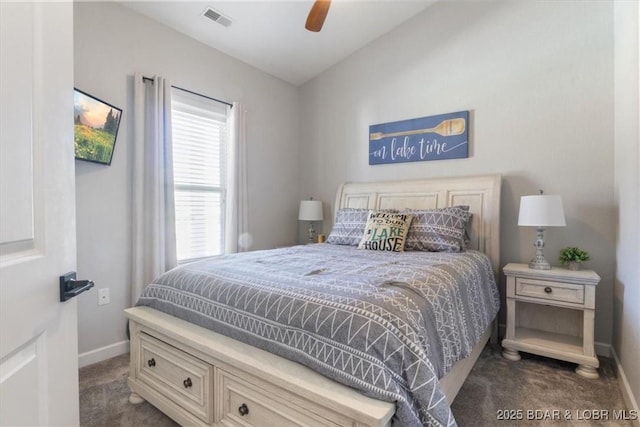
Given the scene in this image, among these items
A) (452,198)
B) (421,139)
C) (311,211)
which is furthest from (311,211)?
(452,198)

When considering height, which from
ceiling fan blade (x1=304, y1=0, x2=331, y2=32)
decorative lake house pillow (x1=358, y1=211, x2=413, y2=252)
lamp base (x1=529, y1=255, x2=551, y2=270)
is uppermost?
ceiling fan blade (x1=304, y1=0, x2=331, y2=32)

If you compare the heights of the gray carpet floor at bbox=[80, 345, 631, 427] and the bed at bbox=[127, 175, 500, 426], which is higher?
the bed at bbox=[127, 175, 500, 426]

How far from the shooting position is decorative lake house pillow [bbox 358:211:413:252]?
267 cm

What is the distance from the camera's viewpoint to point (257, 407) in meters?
1.32

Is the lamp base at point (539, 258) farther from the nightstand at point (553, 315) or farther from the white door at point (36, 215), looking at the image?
the white door at point (36, 215)

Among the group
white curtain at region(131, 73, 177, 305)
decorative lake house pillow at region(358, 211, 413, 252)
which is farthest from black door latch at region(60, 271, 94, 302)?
decorative lake house pillow at region(358, 211, 413, 252)

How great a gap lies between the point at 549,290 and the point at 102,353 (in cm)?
340

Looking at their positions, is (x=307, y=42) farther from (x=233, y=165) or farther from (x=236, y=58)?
(x=233, y=165)

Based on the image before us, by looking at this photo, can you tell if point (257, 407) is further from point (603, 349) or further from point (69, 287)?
point (603, 349)

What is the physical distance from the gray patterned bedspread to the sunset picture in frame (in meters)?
1.15

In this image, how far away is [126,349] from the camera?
2.64 metres

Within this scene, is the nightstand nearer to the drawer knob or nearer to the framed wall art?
the framed wall art

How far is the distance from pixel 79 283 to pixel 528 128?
3.27 metres

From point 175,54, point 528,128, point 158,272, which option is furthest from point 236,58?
point 528,128
